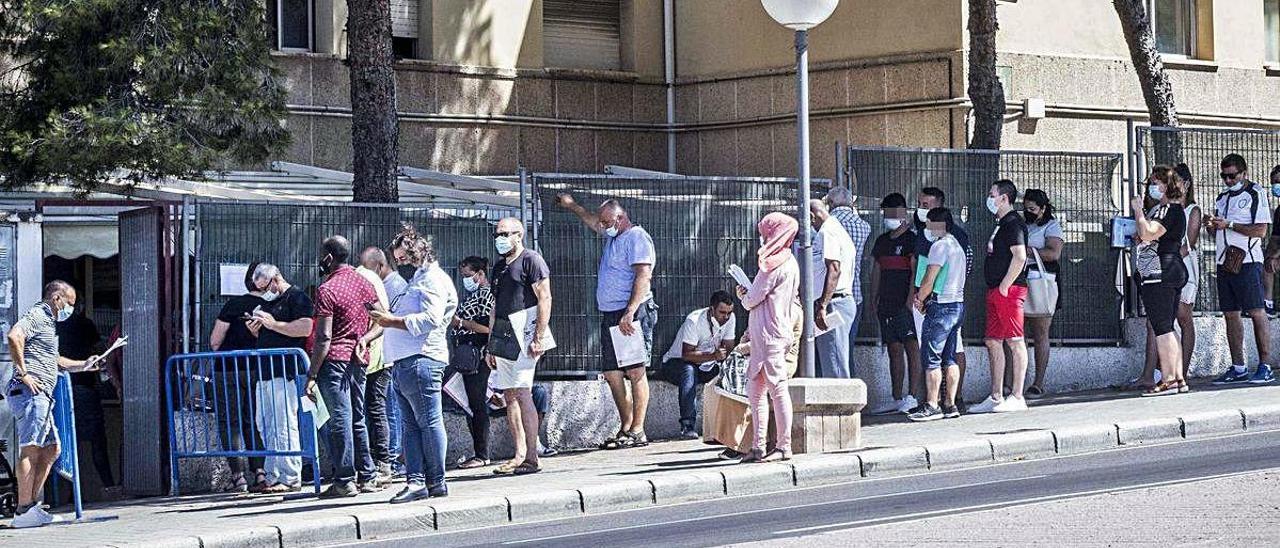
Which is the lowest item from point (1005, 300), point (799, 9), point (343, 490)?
point (343, 490)

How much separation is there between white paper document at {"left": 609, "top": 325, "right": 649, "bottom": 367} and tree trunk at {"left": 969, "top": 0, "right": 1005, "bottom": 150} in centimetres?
656

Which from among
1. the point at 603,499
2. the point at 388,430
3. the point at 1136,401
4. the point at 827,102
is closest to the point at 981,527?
the point at 603,499

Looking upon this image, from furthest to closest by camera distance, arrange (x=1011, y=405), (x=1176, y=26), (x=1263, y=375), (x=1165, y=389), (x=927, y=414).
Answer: (x=1176, y=26)
(x=1263, y=375)
(x=1165, y=389)
(x=1011, y=405)
(x=927, y=414)

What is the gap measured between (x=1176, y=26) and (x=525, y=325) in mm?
16173

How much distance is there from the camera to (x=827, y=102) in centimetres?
2531

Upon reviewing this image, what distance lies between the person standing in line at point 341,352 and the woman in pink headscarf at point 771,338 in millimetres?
2719

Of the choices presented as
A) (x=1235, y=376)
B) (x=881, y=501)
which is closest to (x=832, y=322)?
(x=881, y=501)

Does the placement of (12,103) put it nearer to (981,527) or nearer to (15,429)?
(15,429)

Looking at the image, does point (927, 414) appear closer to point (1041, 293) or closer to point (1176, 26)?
point (1041, 293)

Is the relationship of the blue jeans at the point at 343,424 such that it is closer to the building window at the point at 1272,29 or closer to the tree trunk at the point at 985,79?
the tree trunk at the point at 985,79

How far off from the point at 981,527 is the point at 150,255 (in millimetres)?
7210

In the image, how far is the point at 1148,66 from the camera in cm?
2155

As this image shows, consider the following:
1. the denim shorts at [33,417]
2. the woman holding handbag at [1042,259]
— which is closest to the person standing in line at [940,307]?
the woman holding handbag at [1042,259]

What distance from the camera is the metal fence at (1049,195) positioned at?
17469 millimetres
